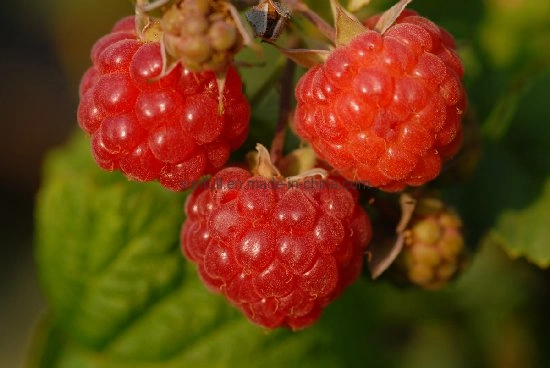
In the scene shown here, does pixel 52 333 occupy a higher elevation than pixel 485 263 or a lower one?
higher

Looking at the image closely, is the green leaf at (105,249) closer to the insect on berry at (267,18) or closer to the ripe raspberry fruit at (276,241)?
the ripe raspberry fruit at (276,241)

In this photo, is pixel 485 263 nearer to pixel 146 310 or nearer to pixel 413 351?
pixel 413 351

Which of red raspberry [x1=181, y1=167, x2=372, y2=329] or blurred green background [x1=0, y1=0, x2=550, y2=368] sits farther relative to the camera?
blurred green background [x1=0, y1=0, x2=550, y2=368]

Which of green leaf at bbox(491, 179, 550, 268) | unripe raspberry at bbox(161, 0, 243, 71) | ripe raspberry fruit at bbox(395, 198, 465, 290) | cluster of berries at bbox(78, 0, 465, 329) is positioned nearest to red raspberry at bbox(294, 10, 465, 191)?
cluster of berries at bbox(78, 0, 465, 329)

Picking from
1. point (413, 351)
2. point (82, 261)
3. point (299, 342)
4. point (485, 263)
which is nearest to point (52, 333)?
point (82, 261)

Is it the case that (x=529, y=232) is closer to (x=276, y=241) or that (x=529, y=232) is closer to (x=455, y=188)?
(x=455, y=188)

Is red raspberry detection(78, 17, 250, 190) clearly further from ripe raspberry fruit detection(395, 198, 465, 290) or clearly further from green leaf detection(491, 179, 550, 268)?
green leaf detection(491, 179, 550, 268)
